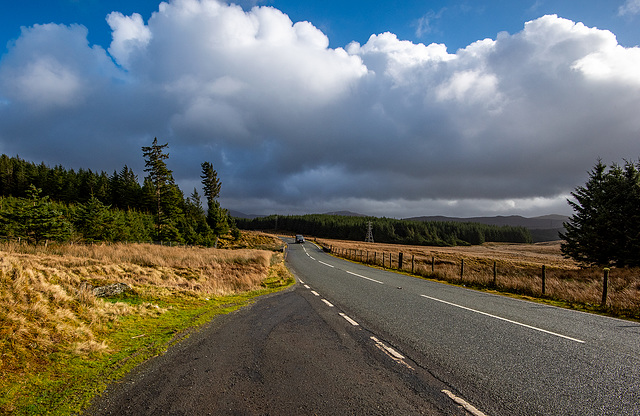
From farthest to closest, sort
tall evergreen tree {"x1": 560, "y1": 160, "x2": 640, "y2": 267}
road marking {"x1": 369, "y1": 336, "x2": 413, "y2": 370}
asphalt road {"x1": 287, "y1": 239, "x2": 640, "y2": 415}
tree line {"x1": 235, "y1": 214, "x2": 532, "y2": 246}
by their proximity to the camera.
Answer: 1. tree line {"x1": 235, "y1": 214, "x2": 532, "y2": 246}
2. tall evergreen tree {"x1": 560, "y1": 160, "x2": 640, "y2": 267}
3. road marking {"x1": 369, "y1": 336, "x2": 413, "y2": 370}
4. asphalt road {"x1": 287, "y1": 239, "x2": 640, "y2": 415}

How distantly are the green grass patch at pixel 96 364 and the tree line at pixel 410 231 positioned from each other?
128 metres

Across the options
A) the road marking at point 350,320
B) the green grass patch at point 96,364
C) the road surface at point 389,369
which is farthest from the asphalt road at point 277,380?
the road marking at point 350,320

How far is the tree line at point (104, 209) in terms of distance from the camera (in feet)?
64.6

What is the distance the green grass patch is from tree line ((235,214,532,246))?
128 meters

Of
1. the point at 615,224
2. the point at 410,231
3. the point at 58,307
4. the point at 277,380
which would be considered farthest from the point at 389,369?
the point at 410,231

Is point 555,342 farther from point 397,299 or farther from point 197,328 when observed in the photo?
point 197,328

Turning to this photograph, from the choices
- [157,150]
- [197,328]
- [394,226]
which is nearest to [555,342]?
[197,328]

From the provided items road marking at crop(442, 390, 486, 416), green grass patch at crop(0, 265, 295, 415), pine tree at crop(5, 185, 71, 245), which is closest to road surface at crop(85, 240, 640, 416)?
road marking at crop(442, 390, 486, 416)

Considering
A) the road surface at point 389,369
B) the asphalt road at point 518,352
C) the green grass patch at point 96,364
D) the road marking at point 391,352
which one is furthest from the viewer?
the road marking at point 391,352

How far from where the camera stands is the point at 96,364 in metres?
4.08

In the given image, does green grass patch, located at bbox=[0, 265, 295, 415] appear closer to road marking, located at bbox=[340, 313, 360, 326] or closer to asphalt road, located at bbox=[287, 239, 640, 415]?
road marking, located at bbox=[340, 313, 360, 326]

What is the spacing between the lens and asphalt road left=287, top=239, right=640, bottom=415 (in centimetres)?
349

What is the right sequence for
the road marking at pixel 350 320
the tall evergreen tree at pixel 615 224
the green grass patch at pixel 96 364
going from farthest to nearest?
the tall evergreen tree at pixel 615 224 < the road marking at pixel 350 320 < the green grass patch at pixel 96 364

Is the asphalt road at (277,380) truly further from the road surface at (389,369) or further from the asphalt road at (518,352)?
the asphalt road at (518,352)
